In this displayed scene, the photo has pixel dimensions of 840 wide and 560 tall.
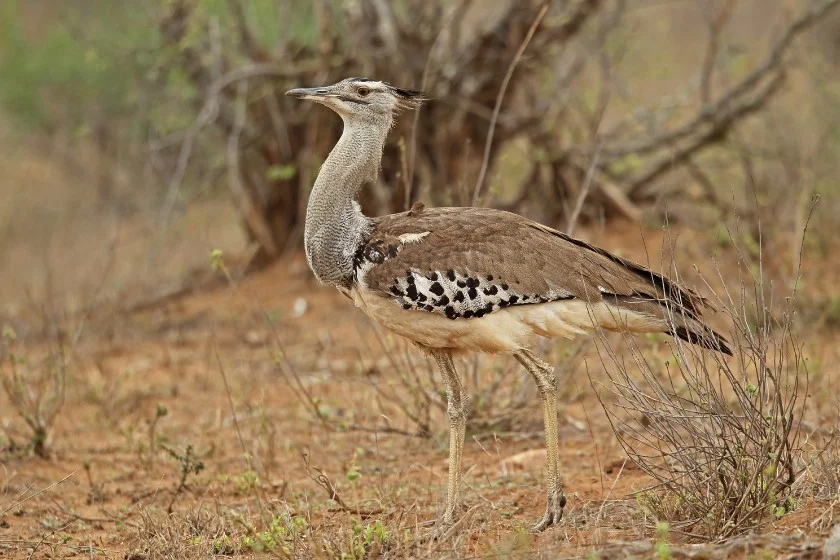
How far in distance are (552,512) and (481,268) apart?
831 millimetres

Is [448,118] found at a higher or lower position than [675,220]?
higher

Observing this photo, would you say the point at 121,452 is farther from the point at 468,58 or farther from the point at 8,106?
the point at 8,106

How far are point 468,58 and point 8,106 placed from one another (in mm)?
5544

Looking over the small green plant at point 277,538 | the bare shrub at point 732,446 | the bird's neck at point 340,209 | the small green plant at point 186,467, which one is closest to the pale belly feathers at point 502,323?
the bird's neck at point 340,209

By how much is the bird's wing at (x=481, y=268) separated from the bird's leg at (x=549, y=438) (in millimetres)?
244

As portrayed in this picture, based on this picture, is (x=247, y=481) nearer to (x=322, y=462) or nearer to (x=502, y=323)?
(x=322, y=462)

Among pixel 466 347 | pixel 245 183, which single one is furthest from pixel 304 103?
pixel 466 347

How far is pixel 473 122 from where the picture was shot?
742 cm

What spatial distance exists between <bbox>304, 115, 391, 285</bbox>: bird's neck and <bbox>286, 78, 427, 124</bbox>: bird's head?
0.04 metres

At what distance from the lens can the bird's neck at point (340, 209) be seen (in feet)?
11.8

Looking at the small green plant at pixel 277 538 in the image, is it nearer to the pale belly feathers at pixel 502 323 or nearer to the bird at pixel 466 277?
the bird at pixel 466 277

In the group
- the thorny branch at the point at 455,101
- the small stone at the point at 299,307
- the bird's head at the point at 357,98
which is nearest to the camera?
the bird's head at the point at 357,98

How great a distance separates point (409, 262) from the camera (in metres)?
3.55

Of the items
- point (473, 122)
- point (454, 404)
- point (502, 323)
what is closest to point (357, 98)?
point (502, 323)
